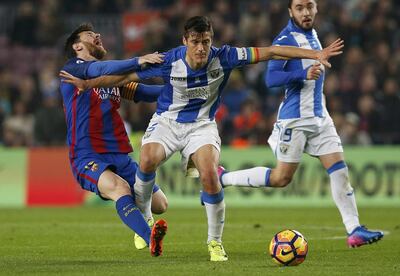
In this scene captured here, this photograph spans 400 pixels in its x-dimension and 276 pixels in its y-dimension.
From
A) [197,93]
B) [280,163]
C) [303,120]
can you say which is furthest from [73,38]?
[280,163]

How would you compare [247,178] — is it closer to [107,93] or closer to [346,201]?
[346,201]

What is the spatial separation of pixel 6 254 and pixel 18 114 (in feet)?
35.3

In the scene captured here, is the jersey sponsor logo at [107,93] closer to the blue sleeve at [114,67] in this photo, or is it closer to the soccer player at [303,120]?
the blue sleeve at [114,67]

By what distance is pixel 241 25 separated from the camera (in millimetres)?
22516

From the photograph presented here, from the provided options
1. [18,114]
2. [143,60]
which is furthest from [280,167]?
[18,114]

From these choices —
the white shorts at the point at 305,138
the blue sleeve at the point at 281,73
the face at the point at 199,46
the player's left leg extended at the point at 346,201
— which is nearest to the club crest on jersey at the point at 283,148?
the white shorts at the point at 305,138

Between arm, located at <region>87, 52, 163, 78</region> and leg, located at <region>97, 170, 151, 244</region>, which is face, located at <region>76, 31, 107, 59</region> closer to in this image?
arm, located at <region>87, 52, 163, 78</region>

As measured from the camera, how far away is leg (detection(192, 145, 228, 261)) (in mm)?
9312

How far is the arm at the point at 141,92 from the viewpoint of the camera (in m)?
10.3

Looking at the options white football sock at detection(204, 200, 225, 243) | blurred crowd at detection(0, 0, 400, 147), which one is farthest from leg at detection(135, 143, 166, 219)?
blurred crowd at detection(0, 0, 400, 147)

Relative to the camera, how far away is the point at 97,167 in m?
9.77

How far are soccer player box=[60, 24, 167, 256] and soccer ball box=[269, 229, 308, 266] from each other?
1390 mm

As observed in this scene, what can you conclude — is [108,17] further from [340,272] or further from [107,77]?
[340,272]

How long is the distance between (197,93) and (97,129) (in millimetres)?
1097
